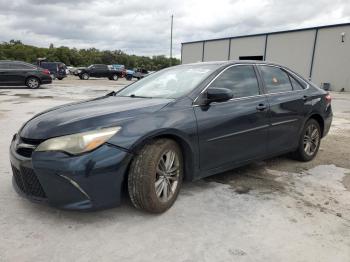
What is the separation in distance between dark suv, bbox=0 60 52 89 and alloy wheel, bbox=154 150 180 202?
17695 millimetres

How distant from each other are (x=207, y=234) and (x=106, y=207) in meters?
0.89

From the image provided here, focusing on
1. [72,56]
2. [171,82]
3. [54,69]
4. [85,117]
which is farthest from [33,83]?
[72,56]

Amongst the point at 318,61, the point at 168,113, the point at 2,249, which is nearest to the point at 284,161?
the point at 168,113

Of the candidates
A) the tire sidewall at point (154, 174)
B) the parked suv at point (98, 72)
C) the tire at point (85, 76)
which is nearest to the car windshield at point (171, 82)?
the tire sidewall at point (154, 174)

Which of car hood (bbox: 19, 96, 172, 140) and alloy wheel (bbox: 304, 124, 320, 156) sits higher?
car hood (bbox: 19, 96, 172, 140)

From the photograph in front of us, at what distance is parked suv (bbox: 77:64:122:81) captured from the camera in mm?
37688

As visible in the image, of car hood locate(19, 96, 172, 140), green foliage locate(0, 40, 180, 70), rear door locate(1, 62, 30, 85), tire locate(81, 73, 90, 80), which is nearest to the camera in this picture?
car hood locate(19, 96, 172, 140)

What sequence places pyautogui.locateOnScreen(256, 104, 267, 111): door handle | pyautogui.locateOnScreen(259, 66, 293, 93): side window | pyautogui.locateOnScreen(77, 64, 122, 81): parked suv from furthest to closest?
pyautogui.locateOnScreen(77, 64, 122, 81): parked suv < pyautogui.locateOnScreen(259, 66, 293, 93): side window < pyautogui.locateOnScreen(256, 104, 267, 111): door handle

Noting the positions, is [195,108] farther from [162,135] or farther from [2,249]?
[2,249]

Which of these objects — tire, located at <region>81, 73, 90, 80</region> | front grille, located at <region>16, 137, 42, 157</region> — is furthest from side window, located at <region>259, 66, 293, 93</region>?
tire, located at <region>81, 73, 90, 80</region>

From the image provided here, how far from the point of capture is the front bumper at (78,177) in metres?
2.92

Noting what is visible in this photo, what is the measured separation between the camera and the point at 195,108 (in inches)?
146

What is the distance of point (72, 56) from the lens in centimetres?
9394

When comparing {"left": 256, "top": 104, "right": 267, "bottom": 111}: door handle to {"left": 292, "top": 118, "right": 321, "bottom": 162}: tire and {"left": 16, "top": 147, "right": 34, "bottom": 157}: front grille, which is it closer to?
{"left": 292, "top": 118, "right": 321, "bottom": 162}: tire
